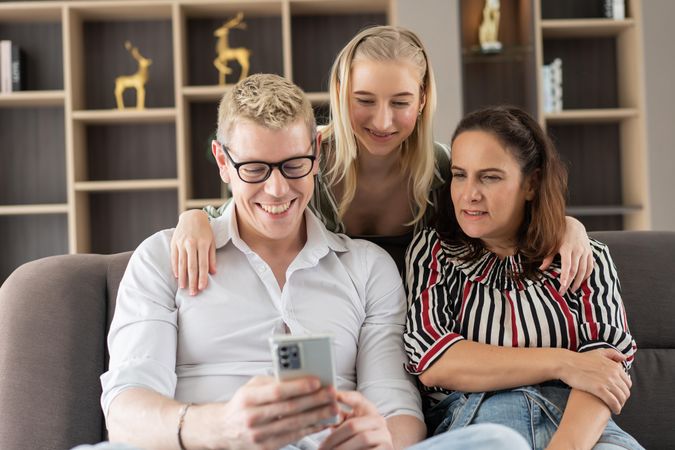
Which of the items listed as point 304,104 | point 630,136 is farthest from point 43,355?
point 630,136

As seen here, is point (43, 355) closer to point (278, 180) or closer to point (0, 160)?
point (278, 180)

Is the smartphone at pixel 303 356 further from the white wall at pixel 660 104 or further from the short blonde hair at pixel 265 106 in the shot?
the white wall at pixel 660 104

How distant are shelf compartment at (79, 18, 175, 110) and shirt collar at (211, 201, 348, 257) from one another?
269 centimetres

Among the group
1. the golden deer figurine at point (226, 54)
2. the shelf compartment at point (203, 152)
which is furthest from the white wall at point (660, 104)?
the shelf compartment at point (203, 152)

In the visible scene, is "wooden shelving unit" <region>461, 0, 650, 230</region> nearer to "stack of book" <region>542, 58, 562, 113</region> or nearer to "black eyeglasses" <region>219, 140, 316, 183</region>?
"stack of book" <region>542, 58, 562, 113</region>

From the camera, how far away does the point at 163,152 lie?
432cm

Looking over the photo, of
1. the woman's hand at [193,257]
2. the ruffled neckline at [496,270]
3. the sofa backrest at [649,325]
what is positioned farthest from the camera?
the sofa backrest at [649,325]

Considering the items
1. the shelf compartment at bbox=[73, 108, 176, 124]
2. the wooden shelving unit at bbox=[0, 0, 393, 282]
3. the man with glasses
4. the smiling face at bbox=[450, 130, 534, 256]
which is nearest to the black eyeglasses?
the man with glasses

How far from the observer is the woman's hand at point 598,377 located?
5.14 feet

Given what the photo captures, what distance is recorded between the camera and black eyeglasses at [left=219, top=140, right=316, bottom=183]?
1.58 m

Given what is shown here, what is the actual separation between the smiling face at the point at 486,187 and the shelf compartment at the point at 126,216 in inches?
109

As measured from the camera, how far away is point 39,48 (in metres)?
4.27

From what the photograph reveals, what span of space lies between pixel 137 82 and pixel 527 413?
311 centimetres

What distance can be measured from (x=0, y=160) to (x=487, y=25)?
2691 millimetres
